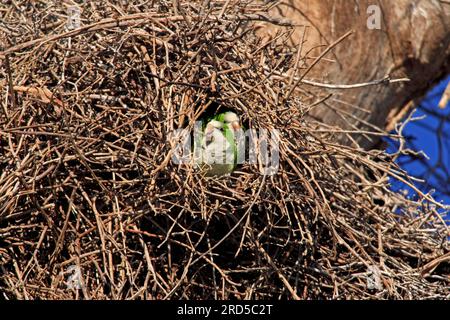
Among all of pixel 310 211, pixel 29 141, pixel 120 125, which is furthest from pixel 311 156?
pixel 29 141

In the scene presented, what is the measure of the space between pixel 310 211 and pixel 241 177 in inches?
7.9

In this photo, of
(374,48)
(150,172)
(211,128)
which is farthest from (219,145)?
(374,48)

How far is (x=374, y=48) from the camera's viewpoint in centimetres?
296

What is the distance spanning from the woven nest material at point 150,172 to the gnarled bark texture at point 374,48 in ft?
1.89

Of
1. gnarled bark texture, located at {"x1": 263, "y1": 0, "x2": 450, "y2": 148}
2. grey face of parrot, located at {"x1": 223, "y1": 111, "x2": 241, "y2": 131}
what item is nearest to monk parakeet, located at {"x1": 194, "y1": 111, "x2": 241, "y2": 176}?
grey face of parrot, located at {"x1": 223, "y1": 111, "x2": 241, "y2": 131}

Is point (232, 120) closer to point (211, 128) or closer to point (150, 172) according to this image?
point (211, 128)

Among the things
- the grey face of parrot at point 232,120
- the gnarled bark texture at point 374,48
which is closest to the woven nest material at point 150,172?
the grey face of parrot at point 232,120

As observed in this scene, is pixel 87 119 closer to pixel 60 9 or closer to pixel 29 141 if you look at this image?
pixel 29 141

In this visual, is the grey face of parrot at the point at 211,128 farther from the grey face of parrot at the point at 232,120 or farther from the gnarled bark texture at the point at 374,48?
the gnarled bark texture at the point at 374,48

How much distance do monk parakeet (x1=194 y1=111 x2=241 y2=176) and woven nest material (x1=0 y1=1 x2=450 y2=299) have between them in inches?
1.1

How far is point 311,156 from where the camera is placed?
2164 millimetres

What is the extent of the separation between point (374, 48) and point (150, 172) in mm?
1176

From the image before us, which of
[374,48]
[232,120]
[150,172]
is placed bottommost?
[150,172]

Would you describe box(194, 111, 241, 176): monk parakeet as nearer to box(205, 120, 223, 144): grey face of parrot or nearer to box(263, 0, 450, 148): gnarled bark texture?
box(205, 120, 223, 144): grey face of parrot
